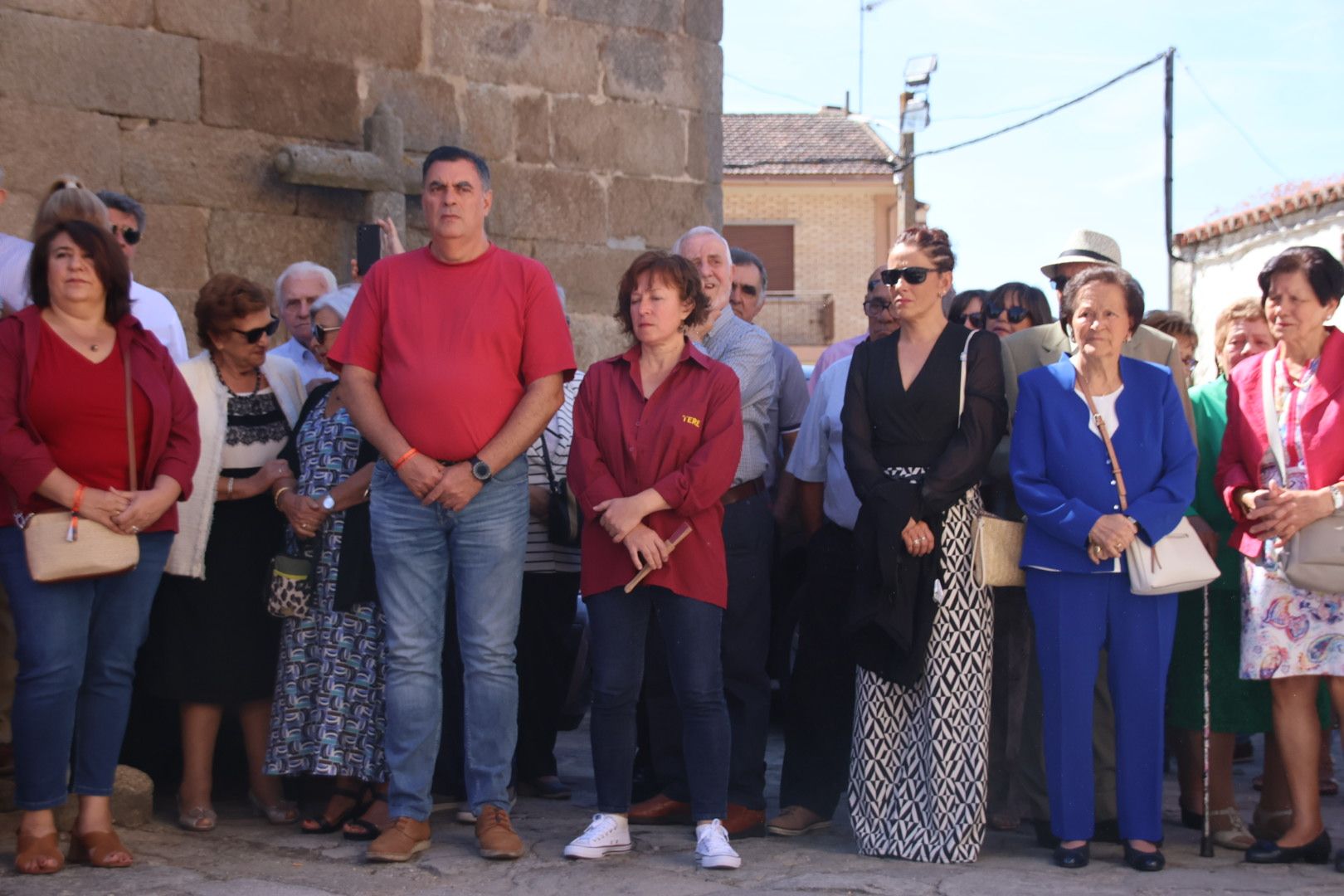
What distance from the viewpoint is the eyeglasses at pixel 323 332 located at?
5.27 meters

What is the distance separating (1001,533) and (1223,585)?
0.89 m

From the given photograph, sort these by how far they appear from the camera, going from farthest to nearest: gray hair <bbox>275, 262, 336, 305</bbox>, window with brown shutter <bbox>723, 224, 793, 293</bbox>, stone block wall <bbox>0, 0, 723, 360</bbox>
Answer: window with brown shutter <bbox>723, 224, 793, 293</bbox> → stone block wall <bbox>0, 0, 723, 360</bbox> → gray hair <bbox>275, 262, 336, 305</bbox>

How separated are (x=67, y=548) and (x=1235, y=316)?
4.11 meters

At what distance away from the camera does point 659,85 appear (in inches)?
318

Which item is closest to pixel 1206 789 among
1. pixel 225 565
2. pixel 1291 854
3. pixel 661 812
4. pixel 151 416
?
pixel 1291 854

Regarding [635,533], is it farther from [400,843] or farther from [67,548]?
[67,548]

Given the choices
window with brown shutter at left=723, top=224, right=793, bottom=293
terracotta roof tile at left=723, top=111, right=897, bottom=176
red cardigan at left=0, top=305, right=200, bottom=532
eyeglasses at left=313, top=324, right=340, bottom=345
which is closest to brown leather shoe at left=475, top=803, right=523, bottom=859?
red cardigan at left=0, top=305, right=200, bottom=532

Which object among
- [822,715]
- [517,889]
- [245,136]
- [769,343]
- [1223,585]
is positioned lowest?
[517,889]

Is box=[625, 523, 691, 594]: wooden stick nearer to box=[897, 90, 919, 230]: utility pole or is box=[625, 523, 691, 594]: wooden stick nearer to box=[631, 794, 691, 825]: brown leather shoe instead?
→ box=[631, 794, 691, 825]: brown leather shoe

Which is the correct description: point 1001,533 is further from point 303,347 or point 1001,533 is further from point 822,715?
point 303,347

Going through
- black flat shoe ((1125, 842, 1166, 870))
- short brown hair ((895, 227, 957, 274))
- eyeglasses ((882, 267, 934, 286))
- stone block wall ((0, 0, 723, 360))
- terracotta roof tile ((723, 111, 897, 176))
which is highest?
terracotta roof tile ((723, 111, 897, 176))

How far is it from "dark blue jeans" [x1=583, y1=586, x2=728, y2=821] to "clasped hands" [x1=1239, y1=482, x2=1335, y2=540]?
1.65 metres

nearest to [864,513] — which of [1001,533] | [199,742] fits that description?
[1001,533]

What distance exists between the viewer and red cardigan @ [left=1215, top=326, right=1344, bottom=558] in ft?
15.4
